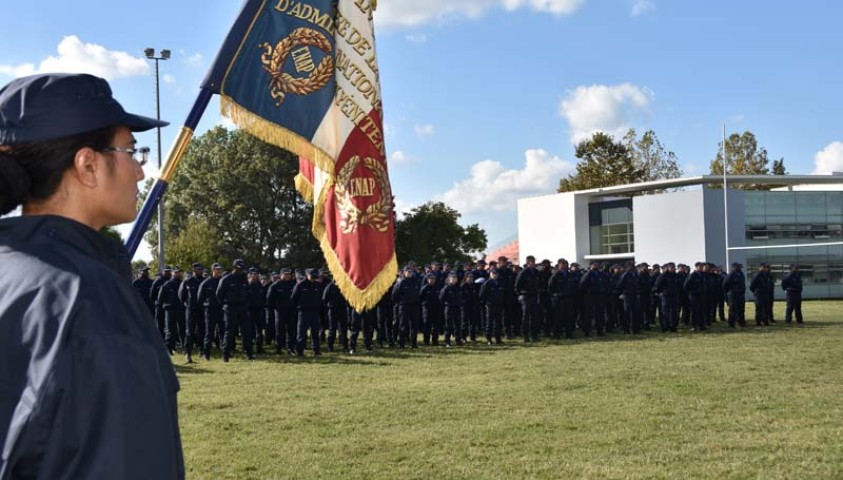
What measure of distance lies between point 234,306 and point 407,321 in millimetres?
3760

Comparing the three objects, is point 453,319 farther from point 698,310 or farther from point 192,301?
point 698,310

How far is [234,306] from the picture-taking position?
48.2 feet

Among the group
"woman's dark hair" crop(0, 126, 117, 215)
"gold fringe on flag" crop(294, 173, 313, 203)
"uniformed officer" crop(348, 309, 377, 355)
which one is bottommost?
"uniformed officer" crop(348, 309, 377, 355)

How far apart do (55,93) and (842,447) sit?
655 centimetres

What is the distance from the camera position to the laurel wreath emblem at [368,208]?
18.6ft

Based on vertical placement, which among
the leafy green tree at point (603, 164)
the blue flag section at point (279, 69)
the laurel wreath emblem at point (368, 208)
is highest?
the leafy green tree at point (603, 164)

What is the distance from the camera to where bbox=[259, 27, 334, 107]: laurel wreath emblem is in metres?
4.35

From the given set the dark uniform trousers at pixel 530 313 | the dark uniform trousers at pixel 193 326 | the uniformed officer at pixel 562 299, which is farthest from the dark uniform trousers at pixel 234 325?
the uniformed officer at pixel 562 299

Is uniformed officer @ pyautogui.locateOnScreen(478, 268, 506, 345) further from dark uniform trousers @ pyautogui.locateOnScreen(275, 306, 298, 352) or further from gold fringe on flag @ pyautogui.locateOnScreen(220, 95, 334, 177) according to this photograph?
gold fringe on flag @ pyautogui.locateOnScreen(220, 95, 334, 177)

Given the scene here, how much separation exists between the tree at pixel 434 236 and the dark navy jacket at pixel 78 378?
4038 cm

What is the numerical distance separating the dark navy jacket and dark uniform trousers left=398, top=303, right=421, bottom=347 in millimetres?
15403

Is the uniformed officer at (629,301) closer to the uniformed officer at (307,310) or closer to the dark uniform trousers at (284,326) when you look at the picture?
the uniformed officer at (307,310)

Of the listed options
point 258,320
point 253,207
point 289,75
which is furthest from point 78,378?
point 253,207

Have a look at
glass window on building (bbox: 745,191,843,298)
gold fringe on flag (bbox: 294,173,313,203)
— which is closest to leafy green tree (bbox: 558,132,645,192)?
glass window on building (bbox: 745,191,843,298)
